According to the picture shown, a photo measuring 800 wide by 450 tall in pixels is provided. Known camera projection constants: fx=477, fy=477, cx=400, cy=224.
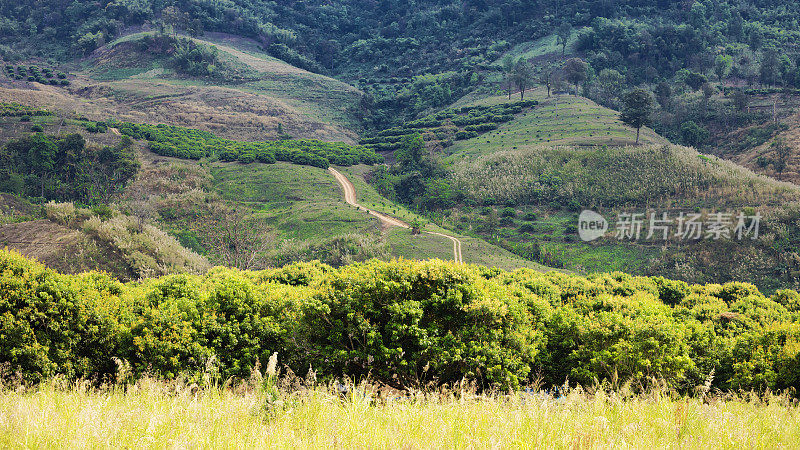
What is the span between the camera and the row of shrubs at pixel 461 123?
8244 centimetres

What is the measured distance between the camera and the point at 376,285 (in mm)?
12453

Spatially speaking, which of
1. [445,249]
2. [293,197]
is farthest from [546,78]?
[445,249]

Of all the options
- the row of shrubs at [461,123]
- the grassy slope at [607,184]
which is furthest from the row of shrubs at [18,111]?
Answer: the grassy slope at [607,184]

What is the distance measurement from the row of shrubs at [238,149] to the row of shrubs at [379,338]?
2107 inches

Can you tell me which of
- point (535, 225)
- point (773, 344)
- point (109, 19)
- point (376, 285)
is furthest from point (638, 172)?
point (109, 19)

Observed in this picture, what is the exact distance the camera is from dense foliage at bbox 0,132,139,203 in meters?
50.8

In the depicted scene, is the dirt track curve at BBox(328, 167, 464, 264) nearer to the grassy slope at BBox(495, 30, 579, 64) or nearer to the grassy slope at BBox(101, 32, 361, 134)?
the grassy slope at BBox(101, 32, 361, 134)

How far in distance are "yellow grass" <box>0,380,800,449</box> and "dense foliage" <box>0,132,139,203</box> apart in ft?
176

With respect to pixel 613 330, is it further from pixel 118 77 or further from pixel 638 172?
pixel 118 77

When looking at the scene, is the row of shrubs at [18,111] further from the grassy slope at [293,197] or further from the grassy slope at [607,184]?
the grassy slope at [607,184]

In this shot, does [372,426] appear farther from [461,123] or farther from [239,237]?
[461,123]

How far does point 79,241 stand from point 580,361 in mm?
32002

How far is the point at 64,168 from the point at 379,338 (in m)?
56.5

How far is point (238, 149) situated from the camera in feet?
227
